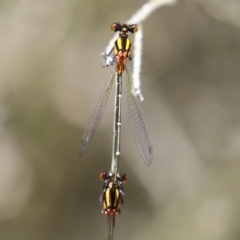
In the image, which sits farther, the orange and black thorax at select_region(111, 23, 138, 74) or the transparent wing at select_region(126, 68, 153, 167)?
the transparent wing at select_region(126, 68, 153, 167)

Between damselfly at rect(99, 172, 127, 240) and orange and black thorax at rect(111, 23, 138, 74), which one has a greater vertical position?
orange and black thorax at rect(111, 23, 138, 74)

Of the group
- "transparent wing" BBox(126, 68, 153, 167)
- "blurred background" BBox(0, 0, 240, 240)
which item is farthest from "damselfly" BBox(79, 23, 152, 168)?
"blurred background" BBox(0, 0, 240, 240)

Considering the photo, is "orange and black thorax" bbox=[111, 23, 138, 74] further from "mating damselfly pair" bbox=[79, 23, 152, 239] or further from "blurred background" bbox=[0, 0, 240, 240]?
"blurred background" bbox=[0, 0, 240, 240]

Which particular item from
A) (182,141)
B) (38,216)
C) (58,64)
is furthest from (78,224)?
(58,64)

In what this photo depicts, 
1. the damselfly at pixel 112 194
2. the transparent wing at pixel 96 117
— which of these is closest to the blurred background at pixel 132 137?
the transparent wing at pixel 96 117

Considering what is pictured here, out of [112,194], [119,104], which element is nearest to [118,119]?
[119,104]

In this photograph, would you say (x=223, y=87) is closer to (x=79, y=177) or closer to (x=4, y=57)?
(x=79, y=177)

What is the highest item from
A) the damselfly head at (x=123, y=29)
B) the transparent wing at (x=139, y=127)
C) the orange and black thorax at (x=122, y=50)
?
the damselfly head at (x=123, y=29)

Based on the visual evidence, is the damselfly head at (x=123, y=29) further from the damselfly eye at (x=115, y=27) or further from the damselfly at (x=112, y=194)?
the damselfly at (x=112, y=194)
